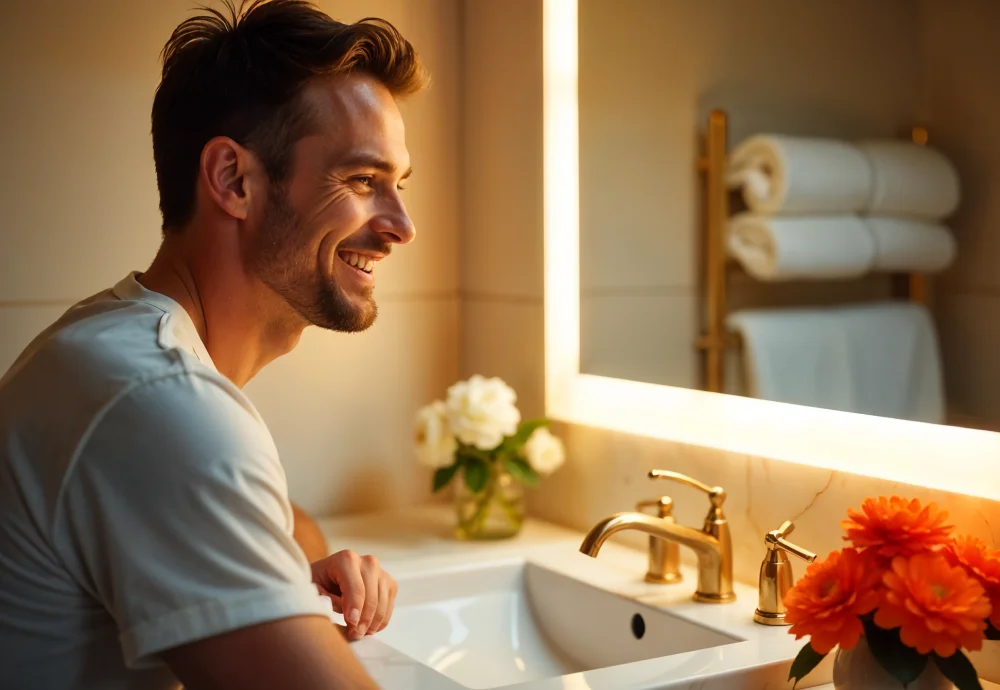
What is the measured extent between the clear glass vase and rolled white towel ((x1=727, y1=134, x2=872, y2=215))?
56 cm

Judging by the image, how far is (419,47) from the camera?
76.3 inches

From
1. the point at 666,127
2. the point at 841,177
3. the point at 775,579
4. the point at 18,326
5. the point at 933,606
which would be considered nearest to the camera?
the point at 933,606

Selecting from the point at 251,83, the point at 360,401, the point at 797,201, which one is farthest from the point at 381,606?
the point at 797,201

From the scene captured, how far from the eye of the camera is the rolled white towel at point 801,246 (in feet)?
5.01

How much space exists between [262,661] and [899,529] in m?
0.55

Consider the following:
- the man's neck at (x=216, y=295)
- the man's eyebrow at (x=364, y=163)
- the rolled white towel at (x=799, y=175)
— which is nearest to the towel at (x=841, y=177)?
the rolled white towel at (x=799, y=175)

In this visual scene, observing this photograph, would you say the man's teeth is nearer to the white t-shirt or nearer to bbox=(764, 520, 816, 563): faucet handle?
the white t-shirt

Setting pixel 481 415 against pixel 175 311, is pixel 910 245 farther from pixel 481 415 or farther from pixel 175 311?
pixel 175 311

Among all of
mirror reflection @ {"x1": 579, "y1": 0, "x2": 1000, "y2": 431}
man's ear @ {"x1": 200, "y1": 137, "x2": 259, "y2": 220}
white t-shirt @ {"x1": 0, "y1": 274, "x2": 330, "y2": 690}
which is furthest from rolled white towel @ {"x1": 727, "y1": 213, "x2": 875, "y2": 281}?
white t-shirt @ {"x1": 0, "y1": 274, "x2": 330, "y2": 690}

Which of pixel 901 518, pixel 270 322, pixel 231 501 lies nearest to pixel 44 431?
pixel 231 501

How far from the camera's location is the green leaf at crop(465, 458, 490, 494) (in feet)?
5.74

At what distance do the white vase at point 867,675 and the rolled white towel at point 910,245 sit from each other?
0.53 m

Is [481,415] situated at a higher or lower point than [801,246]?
lower

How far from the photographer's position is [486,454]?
1.77 metres
